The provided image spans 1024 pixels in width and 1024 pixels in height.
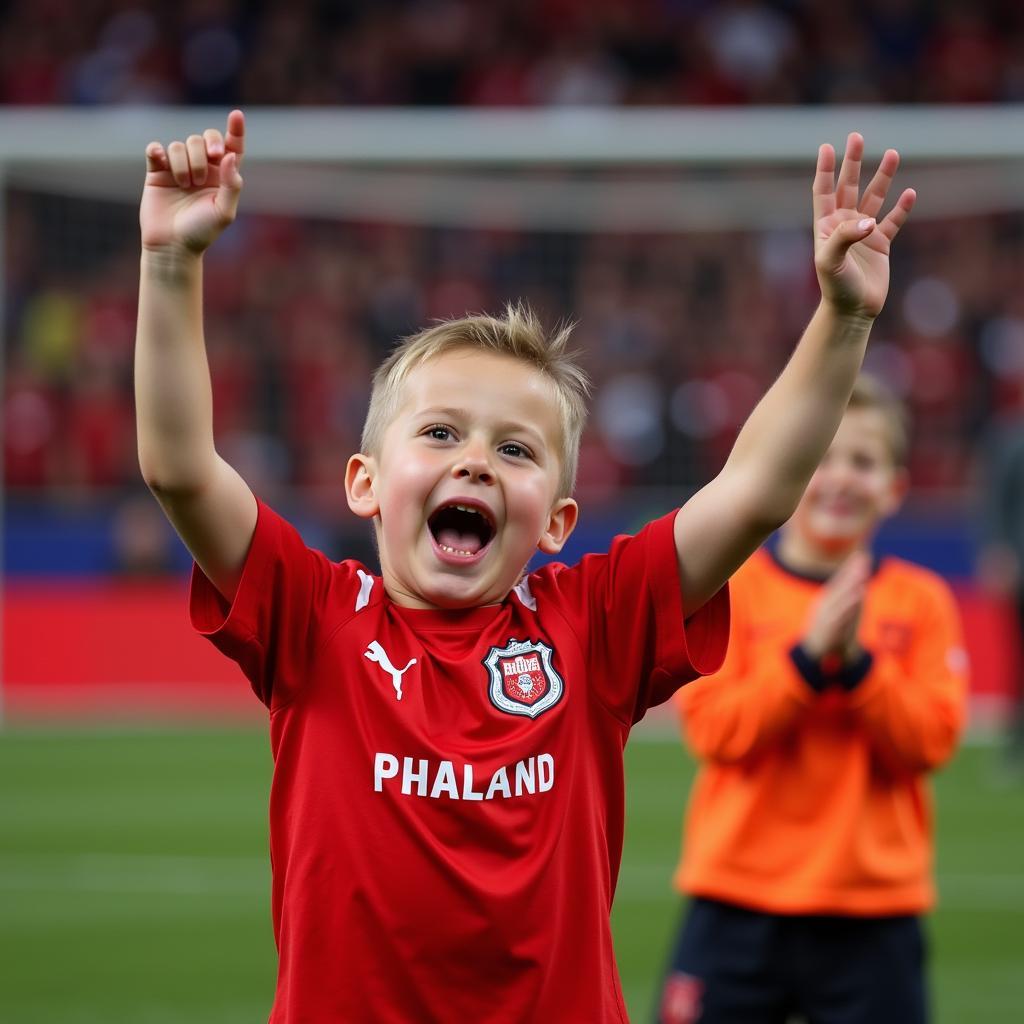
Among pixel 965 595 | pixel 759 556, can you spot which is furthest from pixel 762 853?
pixel 965 595

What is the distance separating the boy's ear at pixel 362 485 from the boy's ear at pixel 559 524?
9.2 inches

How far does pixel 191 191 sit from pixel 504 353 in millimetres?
469

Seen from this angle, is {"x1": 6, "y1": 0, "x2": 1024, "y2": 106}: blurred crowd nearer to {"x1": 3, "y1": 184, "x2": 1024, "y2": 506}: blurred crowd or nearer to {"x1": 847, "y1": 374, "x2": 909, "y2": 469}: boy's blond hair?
{"x1": 3, "y1": 184, "x2": 1024, "y2": 506}: blurred crowd

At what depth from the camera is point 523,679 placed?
2170 millimetres

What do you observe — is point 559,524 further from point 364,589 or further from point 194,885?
point 194,885

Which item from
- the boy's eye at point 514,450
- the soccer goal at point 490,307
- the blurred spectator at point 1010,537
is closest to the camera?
the boy's eye at point 514,450

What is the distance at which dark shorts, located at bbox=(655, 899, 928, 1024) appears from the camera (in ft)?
10.0

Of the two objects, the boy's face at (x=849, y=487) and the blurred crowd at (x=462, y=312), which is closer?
the boy's face at (x=849, y=487)

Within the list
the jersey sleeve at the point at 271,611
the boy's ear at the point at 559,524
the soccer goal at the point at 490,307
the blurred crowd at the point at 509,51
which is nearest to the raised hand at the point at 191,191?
the jersey sleeve at the point at 271,611

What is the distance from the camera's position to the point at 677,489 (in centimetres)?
1169

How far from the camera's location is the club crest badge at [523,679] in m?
2.15

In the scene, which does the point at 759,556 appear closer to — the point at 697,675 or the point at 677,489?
the point at 697,675

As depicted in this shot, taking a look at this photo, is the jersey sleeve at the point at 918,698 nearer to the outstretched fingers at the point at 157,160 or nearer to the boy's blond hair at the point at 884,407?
the boy's blond hair at the point at 884,407

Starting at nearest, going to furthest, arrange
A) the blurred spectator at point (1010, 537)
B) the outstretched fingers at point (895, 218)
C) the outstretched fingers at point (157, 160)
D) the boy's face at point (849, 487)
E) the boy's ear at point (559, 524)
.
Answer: the outstretched fingers at point (157, 160)
the outstretched fingers at point (895, 218)
the boy's ear at point (559, 524)
the boy's face at point (849, 487)
the blurred spectator at point (1010, 537)
